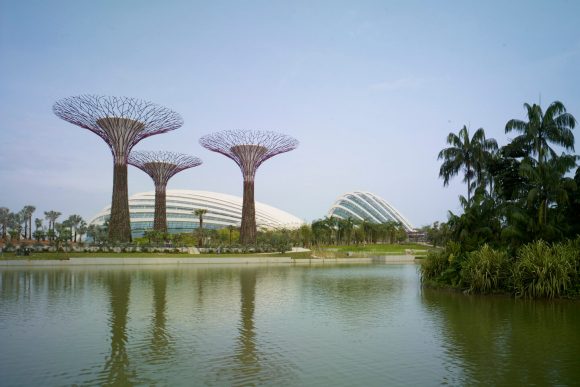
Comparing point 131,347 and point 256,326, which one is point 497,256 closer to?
point 256,326

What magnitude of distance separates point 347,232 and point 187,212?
3936 cm

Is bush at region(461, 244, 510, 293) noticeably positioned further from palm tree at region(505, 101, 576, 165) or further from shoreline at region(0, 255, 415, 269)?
shoreline at region(0, 255, 415, 269)

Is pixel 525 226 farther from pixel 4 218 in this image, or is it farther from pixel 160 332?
pixel 4 218

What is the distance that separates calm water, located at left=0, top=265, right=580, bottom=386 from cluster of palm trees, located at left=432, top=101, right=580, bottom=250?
14.9 ft

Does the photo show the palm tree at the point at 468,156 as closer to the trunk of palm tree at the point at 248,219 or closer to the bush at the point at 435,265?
the bush at the point at 435,265

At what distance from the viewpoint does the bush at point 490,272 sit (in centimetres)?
2039

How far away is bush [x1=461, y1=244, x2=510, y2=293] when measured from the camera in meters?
20.4

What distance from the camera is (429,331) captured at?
42.5ft

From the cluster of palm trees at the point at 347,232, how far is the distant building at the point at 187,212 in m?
18.4

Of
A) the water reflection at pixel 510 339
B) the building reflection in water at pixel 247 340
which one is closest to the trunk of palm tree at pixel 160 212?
the building reflection in water at pixel 247 340

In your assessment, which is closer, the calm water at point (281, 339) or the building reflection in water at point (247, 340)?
the calm water at point (281, 339)

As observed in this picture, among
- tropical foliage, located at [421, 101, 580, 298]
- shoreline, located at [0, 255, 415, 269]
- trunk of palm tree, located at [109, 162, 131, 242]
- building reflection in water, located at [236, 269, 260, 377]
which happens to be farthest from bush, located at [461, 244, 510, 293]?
trunk of palm tree, located at [109, 162, 131, 242]

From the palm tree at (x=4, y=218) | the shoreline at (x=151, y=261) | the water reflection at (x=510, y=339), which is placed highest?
the palm tree at (x=4, y=218)

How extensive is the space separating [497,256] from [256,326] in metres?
12.0
